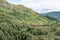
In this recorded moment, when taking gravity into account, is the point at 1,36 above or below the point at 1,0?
above

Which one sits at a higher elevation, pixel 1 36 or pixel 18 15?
pixel 1 36

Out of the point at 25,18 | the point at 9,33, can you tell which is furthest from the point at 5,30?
the point at 25,18

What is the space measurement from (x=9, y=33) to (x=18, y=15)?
75158 millimetres

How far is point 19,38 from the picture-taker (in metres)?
73.0

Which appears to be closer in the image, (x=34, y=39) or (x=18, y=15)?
(x=34, y=39)

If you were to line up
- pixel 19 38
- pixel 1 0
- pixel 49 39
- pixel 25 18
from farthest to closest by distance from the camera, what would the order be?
pixel 1 0 → pixel 25 18 → pixel 19 38 → pixel 49 39

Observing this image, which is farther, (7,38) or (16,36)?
(16,36)

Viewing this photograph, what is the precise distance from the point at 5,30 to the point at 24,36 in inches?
252

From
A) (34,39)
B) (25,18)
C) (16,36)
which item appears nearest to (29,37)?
(34,39)

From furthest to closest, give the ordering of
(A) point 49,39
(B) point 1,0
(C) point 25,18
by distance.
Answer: (B) point 1,0, (C) point 25,18, (A) point 49,39

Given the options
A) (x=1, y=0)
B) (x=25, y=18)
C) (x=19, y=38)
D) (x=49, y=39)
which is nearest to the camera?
(x=49, y=39)

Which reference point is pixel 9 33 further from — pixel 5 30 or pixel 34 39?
pixel 34 39

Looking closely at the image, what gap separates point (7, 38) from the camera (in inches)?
2746

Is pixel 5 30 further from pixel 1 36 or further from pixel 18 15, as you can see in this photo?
pixel 18 15
